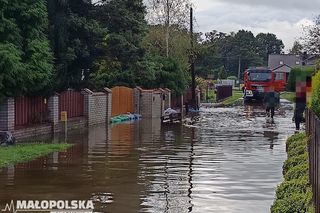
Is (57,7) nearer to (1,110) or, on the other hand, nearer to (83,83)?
(83,83)

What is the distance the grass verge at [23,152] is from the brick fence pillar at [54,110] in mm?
5912

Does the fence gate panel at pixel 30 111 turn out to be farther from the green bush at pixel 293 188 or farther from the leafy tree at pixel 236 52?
the leafy tree at pixel 236 52

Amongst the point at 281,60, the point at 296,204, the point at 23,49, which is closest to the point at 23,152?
the point at 23,49

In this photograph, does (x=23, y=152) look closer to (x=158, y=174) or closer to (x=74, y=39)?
(x=158, y=174)

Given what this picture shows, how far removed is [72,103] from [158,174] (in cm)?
1467

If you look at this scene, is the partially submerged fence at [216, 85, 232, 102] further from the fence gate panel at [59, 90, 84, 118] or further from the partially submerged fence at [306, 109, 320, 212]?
the partially submerged fence at [306, 109, 320, 212]

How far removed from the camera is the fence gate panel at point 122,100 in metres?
33.8

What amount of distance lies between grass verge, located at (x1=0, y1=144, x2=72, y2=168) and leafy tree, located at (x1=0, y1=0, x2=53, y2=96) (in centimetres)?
265

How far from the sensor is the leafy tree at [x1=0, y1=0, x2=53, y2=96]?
19.5 meters

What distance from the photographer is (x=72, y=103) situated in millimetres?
28062

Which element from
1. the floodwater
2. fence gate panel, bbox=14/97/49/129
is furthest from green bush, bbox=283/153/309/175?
fence gate panel, bbox=14/97/49/129

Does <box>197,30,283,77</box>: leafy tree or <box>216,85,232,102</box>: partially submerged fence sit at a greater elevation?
<box>197,30,283,77</box>: leafy tree

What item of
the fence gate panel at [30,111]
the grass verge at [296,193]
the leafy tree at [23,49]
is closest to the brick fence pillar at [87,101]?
the fence gate panel at [30,111]

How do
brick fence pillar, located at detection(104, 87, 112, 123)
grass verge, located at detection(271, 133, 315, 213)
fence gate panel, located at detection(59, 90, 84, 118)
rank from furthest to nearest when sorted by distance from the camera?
brick fence pillar, located at detection(104, 87, 112, 123) → fence gate panel, located at detection(59, 90, 84, 118) → grass verge, located at detection(271, 133, 315, 213)
